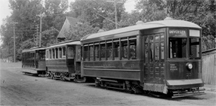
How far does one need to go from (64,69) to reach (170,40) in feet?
36.8

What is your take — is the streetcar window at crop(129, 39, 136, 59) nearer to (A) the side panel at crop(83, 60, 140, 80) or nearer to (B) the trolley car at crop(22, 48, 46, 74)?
(A) the side panel at crop(83, 60, 140, 80)

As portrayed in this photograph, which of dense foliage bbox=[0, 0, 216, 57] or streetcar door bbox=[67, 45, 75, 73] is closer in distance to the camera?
dense foliage bbox=[0, 0, 216, 57]

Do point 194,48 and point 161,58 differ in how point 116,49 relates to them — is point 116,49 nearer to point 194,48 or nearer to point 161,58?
point 161,58

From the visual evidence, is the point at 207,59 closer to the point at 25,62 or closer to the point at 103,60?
the point at 103,60

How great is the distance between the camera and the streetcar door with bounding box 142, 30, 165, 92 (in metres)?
10.1

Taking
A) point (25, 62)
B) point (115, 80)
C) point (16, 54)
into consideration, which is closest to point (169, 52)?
point (115, 80)

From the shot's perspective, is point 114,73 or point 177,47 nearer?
point 177,47

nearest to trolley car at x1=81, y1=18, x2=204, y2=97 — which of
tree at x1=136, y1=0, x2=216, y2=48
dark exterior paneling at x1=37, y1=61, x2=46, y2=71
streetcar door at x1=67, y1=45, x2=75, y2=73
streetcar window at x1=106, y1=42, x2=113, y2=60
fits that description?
streetcar window at x1=106, y1=42, x2=113, y2=60

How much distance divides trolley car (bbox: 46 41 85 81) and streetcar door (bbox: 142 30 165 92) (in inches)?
327

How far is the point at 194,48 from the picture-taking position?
1046 cm

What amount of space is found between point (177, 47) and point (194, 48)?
2.47 feet

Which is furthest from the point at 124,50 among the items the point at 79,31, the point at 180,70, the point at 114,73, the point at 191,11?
the point at 79,31

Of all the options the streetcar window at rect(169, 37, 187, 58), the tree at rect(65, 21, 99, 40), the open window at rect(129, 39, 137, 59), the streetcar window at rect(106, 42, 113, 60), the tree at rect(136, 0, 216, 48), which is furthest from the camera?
the tree at rect(65, 21, 99, 40)

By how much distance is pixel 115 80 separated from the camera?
43.1ft
